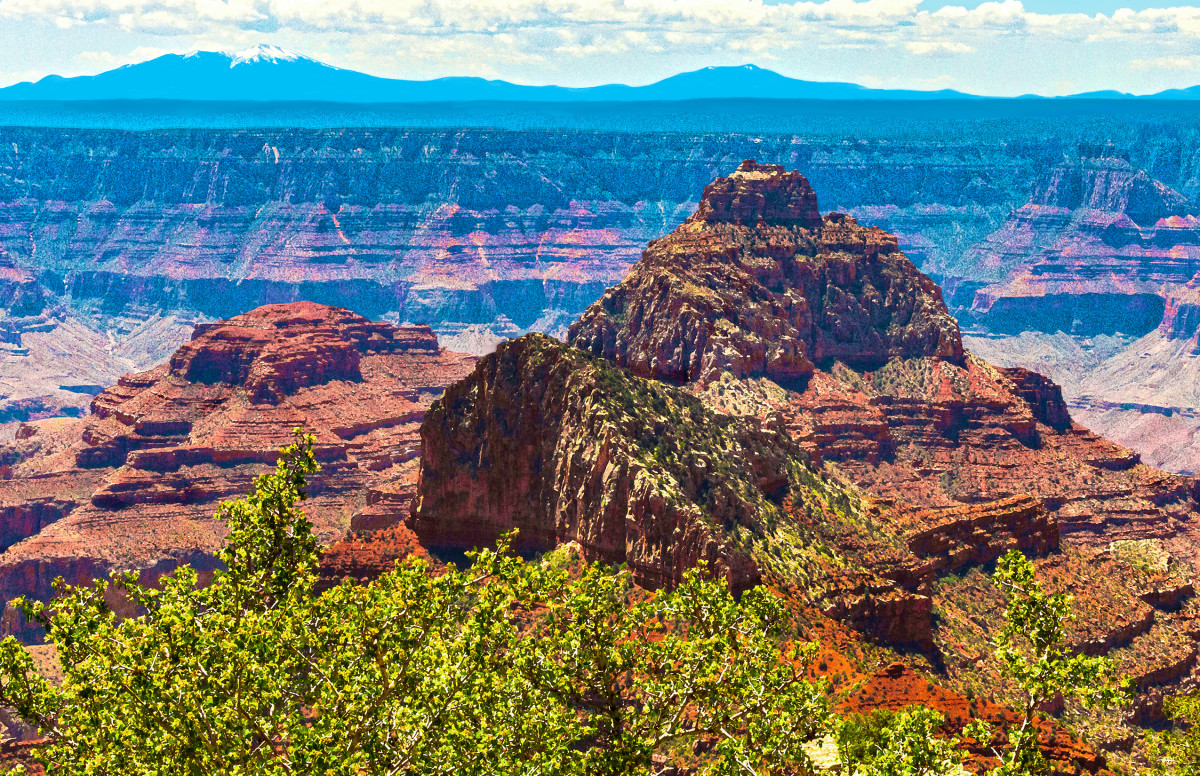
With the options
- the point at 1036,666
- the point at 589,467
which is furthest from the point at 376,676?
the point at 589,467

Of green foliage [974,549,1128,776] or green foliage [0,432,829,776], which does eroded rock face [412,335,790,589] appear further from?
green foliage [974,549,1128,776]

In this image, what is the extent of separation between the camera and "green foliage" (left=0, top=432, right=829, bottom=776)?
5550 cm

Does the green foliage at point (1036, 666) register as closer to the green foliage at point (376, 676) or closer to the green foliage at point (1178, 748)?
the green foliage at point (1178, 748)

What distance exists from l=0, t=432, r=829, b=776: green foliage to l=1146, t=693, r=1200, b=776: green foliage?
41.3 ft

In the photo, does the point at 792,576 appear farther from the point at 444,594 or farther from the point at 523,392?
the point at 444,594

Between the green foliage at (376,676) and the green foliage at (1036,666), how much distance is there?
22.8 ft

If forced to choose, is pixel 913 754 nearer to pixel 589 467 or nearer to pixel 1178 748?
pixel 1178 748

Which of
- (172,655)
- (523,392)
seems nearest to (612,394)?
(523,392)

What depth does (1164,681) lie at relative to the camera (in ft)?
438

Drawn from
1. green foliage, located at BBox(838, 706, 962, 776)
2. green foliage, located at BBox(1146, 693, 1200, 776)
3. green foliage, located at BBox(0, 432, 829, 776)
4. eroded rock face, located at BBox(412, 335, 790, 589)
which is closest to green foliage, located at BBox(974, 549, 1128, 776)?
green foliage, located at BBox(838, 706, 962, 776)

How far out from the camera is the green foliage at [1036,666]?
5500 centimetres

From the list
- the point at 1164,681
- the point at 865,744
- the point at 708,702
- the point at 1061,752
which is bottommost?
the point at 1164,681

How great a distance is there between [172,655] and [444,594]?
1035 centimetres

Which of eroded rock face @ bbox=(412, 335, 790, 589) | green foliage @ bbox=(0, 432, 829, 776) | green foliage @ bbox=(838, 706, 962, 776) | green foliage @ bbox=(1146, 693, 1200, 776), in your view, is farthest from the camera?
eroded rock face @ bbox=(412, 335, 790, 589)
